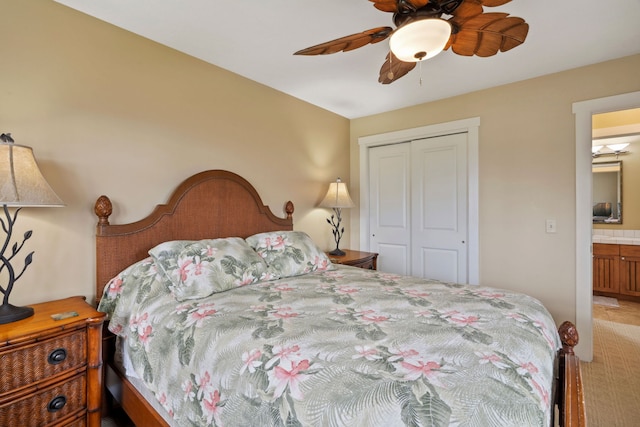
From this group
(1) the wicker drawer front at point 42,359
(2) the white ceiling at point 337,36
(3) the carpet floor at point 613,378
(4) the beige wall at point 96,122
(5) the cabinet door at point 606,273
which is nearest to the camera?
(1) the wicker drawer front at point 42,359

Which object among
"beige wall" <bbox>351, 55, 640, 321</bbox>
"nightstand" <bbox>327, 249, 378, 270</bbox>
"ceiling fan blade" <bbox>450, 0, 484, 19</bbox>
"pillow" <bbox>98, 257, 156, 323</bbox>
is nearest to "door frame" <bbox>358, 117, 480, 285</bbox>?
"beige wall" <bbox>351, 55, 640, 321</bbox>

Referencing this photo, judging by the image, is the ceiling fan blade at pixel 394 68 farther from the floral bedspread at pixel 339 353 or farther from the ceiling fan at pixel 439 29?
the floral bedspread at pixel 339 353

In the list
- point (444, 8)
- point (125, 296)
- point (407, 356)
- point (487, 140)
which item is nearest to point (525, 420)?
point (407, 356)

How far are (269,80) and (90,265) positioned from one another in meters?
1.98

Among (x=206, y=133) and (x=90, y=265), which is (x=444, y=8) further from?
(x=90, y=265)

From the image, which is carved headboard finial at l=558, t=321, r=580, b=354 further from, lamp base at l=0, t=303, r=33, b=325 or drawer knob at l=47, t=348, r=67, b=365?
lamp base at l=0, t=303, r=33, b=325

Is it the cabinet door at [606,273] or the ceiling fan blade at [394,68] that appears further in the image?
the cabinet door at [606,273]

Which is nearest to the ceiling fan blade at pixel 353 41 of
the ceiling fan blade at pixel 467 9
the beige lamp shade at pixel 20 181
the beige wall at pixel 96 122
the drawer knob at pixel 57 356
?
the ceiling fan blade at pixel 467 9

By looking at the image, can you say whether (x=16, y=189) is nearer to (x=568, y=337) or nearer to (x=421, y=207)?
(x=568, y=337)

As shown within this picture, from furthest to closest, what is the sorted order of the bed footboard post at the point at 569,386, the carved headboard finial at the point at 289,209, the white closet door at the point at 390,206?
1. the white closet door at the point at 390,206
2. the carved headboard finial at the point at 289,209
3. the bed footboard post at the point at 569,386

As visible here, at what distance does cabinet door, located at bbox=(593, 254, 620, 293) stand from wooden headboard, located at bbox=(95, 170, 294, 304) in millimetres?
4365

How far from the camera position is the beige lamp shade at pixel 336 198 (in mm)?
3275

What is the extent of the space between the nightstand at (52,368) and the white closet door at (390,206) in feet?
9.50

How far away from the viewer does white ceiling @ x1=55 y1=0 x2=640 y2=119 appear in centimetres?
179
